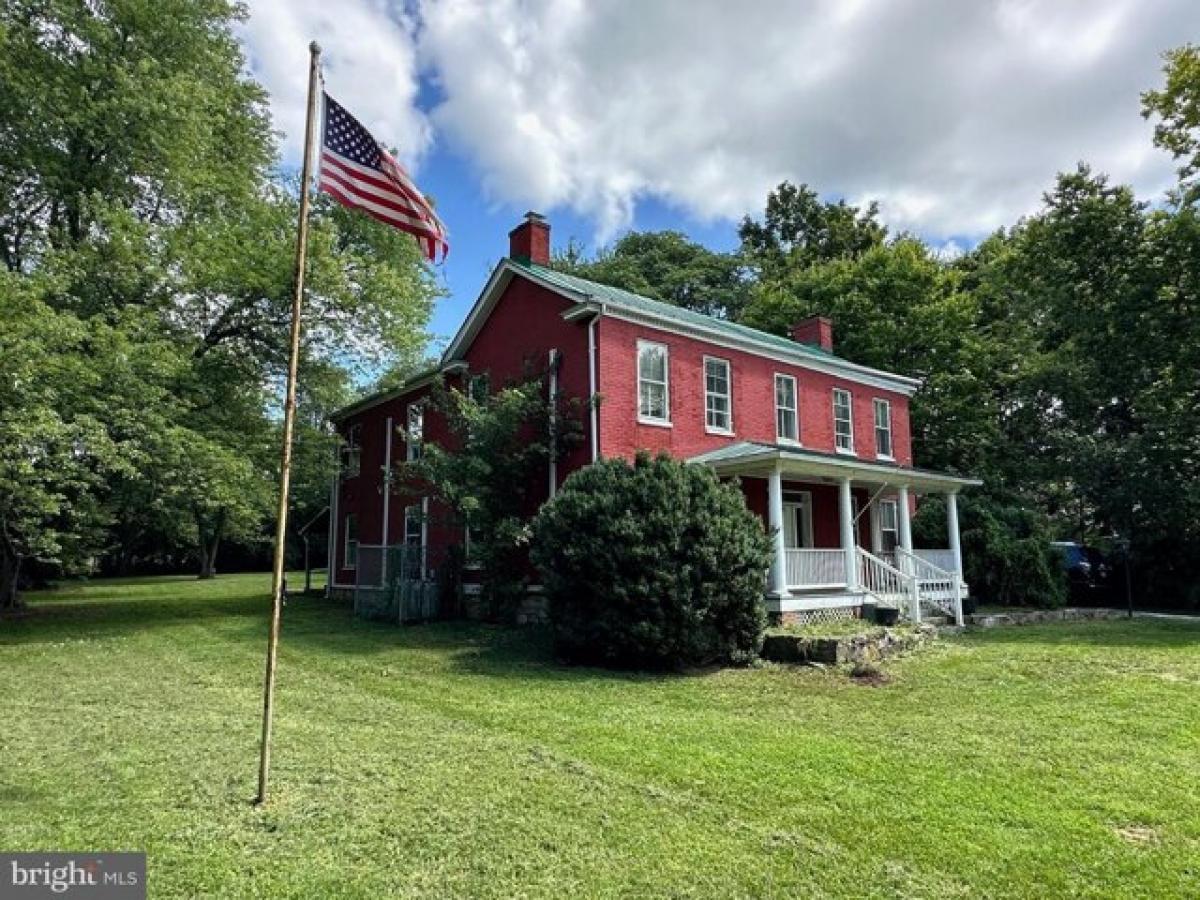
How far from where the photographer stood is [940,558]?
1692cm

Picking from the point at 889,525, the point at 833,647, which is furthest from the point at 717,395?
the point at 833,647

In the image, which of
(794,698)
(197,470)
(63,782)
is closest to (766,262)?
(197,470)

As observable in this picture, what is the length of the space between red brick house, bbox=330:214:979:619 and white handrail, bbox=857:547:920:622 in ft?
0.13

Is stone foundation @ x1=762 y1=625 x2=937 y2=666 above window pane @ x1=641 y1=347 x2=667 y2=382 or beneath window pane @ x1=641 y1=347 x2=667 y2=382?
beneath

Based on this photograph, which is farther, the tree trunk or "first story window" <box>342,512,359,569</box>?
the tree trunk

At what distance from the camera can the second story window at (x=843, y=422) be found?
19312mm

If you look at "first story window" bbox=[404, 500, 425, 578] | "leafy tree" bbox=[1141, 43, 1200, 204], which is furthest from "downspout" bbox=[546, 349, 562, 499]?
"leafy tree" bbox=[1141, 43, 1200, 204]

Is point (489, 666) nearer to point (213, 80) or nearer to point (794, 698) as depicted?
point (794, 698)

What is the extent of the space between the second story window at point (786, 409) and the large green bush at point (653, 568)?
6.61 meters

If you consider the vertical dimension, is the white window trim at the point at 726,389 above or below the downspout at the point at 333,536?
above

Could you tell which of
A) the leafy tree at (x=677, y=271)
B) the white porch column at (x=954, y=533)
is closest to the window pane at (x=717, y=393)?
the white porch column at (x=954, y=533)

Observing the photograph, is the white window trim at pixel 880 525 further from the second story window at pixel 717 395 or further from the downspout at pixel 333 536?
the downspout at pixel 333 536

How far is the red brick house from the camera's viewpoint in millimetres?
14500

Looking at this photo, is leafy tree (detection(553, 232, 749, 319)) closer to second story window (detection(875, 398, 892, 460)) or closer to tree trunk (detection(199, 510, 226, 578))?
second story window (detection(875, 398, 892, 460))
